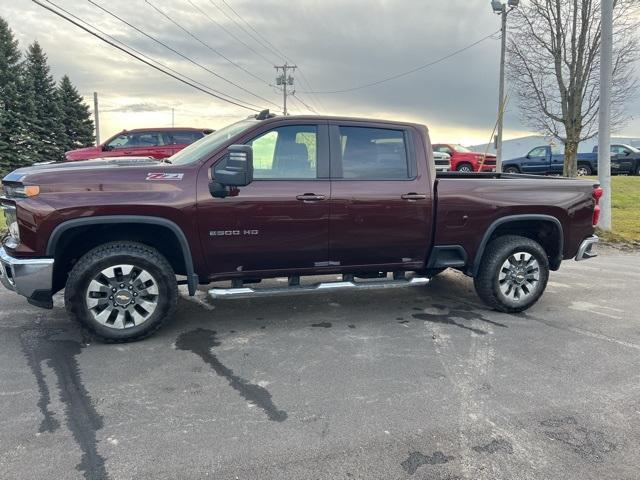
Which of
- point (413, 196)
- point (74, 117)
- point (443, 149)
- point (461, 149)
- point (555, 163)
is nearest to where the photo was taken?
point (413, 196)

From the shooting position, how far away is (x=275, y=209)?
4.52 meters

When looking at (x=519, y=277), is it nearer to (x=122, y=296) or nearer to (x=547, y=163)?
(x=122, y=296)

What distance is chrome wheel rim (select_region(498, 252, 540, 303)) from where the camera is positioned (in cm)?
534

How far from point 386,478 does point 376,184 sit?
2.89m

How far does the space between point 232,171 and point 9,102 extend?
1575 inches

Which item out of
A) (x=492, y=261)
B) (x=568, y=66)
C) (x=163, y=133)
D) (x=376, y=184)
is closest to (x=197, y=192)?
(x=376, y=184)

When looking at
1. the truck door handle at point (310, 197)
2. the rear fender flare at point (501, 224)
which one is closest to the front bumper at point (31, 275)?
the truck door handle at point (310, 197)

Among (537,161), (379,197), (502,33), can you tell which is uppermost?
(502,33)

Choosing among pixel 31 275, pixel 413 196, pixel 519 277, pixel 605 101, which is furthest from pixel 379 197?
pixel 605 101

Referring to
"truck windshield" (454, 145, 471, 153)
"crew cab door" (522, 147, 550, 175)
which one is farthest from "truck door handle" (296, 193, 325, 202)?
"crew cab door" (522, 147, 550, 175)

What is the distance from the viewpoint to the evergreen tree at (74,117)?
4238 cm

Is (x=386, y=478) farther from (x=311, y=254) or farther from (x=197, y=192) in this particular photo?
(x=197, y=192)

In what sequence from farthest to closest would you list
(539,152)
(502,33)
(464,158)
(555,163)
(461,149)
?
1. (539,152)
2. (555,163)
3. (461,149)
4. (464,158)
5. (502,33)

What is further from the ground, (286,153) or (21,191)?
(286,153)
